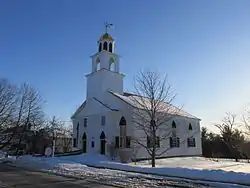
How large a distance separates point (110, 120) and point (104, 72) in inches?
260

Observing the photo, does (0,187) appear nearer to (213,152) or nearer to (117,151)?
(117,151)

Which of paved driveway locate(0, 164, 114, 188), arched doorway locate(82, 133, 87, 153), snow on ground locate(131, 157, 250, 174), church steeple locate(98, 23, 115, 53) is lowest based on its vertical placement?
snow on ground locate(131, 157, 250, 174)

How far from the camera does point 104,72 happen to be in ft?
110

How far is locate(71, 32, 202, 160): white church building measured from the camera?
3042 centimetres

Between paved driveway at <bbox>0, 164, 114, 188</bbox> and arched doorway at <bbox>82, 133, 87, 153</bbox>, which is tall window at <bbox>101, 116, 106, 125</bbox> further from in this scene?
paved driveway at <bbox>0, 164, 114, 188</bbox>

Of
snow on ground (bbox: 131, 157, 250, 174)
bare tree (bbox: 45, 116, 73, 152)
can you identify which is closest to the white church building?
snow on ground (bbox: 131, 157, 250, 174)

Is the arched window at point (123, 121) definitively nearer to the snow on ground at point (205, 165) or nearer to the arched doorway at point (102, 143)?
the arched doorway at point (102, 143)

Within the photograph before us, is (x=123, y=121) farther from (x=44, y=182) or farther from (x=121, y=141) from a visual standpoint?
(x=44, y=182)

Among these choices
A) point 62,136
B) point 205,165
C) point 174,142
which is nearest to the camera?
point 205,165

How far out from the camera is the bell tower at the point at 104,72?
1323 inches

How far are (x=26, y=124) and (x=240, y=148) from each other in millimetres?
28130

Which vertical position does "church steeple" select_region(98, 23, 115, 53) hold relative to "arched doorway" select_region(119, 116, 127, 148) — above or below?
above

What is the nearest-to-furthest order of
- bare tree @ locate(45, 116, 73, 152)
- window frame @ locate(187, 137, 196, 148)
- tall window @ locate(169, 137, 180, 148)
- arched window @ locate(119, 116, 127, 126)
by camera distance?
arched window @ locate(119, 116, 127, 126)
tall window @ locate(169, 137, 180, 148)
window frame @ locate(187, 137, 196, 148)
bare tree @ locate(45, 116, 73, 152)

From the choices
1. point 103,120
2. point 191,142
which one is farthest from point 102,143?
point 191,142
